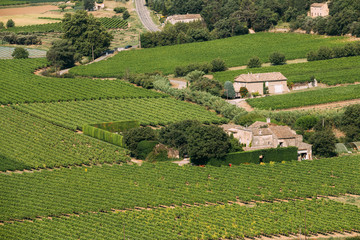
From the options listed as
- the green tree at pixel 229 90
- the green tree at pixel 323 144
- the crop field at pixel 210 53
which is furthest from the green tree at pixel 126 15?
the green tree at pixel 323 144

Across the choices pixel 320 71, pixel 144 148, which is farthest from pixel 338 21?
pixel 144 148

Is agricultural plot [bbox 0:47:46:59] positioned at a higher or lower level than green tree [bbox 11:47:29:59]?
lower

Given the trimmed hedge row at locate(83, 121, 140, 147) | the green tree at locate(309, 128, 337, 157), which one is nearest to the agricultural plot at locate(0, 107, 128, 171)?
the trimmed hedge row at locate(83, 121, 140, 147)

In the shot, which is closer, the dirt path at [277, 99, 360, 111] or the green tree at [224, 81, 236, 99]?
the dirt path at [277, 99, 360, 111]

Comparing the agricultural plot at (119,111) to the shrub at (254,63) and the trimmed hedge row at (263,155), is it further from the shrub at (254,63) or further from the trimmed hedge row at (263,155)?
the shrub at (254,63)

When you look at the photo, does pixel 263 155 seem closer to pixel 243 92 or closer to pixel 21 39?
pixel 243 92

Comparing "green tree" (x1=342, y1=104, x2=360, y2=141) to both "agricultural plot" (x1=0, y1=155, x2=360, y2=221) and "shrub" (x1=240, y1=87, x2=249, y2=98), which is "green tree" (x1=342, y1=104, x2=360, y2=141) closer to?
"agricultural plot" (x1=0, y1=155, x2=360, y2=221)

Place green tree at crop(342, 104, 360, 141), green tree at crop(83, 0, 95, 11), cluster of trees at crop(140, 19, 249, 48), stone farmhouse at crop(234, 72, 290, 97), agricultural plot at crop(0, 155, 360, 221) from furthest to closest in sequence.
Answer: green tree at crop(83, 0, 95, 11), cluster of trees at crop(140, 19, 249, 48), stone farmhouse at crop(234, 72, 290, 97), green tree at crop(342, 104, 360, 141), agricultural plot at crop(0, 155, 360, 221)
